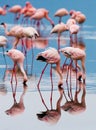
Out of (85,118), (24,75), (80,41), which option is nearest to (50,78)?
(24,75)

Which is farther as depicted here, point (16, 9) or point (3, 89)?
point (16, 9)

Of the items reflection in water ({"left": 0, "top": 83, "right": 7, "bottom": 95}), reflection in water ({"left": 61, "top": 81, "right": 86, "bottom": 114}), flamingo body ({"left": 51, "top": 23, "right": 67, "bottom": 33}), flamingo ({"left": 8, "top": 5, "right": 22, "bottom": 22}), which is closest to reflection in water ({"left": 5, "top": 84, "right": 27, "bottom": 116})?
reflection in water ({"left": 0, "top": 83, "right": 7, "bottom": 95})

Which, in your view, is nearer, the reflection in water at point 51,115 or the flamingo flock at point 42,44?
the reflection in water at point 51,115

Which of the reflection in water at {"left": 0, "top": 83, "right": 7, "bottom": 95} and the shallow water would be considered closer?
the shallow water

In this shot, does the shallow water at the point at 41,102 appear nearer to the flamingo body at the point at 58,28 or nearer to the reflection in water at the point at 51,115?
the reflection in water at the point at 51,115

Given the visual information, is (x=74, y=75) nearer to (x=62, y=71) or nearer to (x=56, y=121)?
(x=62, y=71)

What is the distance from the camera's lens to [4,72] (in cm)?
743

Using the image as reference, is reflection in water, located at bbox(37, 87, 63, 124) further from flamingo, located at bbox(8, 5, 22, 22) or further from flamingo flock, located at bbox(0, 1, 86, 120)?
flamingo, located at bbox(8, 5, 22, 22)

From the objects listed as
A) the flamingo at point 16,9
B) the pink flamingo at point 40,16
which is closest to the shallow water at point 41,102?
the pink flamingo at point 40,16

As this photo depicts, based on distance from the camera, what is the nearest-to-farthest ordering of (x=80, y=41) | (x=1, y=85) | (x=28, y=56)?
(x=1, y=85)
(x=28, y=56)
(x=80, y=41)

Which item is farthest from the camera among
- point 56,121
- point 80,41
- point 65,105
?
point 80,41

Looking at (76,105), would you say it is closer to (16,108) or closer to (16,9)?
(16,108)

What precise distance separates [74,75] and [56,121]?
5.05 feet

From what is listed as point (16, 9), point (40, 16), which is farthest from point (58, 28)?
point (16, 9)
